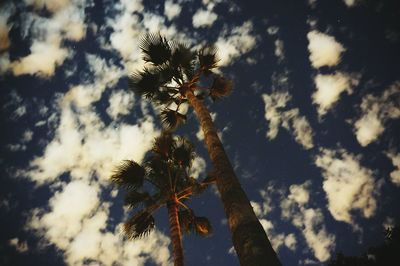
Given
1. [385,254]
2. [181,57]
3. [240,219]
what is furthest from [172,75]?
[385,254]

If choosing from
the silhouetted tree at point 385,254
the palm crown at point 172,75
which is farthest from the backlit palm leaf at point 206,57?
the silhouetted tree at point 385,254

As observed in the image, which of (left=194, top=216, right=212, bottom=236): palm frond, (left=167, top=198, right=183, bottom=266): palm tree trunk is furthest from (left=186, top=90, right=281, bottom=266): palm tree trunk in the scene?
(left=194, top=216, right=212, bottom=236): palm frond

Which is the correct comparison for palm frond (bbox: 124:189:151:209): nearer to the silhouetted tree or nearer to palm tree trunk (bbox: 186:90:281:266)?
palm tree trunk (bbox: 186:90:281:266)

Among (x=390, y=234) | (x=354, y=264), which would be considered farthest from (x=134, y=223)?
(x=390, y=234)

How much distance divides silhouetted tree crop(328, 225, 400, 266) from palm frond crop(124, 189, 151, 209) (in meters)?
12.2

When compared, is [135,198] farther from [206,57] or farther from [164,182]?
[206,57]

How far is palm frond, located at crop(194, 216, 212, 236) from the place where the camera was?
11.2 metres

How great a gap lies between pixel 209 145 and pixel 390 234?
1504 centimetres

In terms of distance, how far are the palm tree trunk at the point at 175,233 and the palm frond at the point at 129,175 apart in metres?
1.44

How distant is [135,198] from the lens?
11.1 m

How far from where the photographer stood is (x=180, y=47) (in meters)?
9.98

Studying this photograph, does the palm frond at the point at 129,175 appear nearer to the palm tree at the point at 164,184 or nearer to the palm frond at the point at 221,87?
the palm tree at the point at 164,184

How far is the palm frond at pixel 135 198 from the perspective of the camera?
11125 mm

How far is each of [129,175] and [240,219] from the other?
7.65 meters
